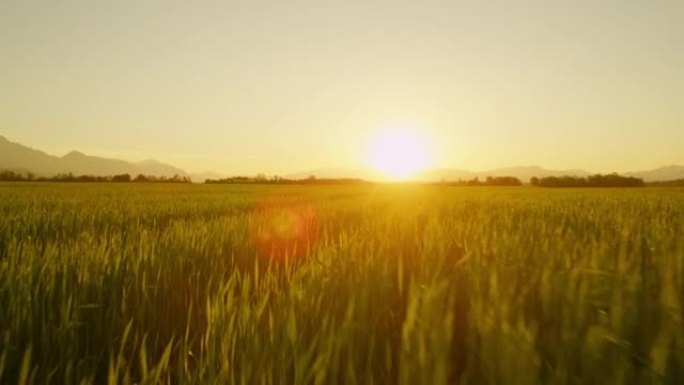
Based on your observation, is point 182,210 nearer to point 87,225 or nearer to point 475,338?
point 87,225

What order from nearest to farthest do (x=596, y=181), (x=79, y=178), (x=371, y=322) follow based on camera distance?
(x=371, y=322) < (x=596, y=181) < (x=79, y=178)

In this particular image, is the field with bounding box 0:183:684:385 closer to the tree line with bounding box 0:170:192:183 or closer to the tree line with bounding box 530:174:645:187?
the tree line with bounding box 0:170:192:183

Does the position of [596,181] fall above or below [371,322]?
below

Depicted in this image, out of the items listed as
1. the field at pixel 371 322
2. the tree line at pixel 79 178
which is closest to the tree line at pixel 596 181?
the tree line at pixel 79 178

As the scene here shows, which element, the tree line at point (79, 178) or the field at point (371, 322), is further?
the tree line at point (79, 178)

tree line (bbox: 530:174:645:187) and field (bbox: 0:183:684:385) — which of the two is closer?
field (bbox: 0:183:684:385)

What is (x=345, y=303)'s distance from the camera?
5.59 feet

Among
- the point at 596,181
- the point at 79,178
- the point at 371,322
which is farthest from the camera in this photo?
the point at 79,178

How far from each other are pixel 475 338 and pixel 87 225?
18.9ft

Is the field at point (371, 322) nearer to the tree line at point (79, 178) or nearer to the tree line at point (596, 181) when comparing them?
the tree line at point (79, 178)

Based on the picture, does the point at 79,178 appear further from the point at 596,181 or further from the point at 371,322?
the point at 371,322

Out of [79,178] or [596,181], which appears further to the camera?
[79,178]

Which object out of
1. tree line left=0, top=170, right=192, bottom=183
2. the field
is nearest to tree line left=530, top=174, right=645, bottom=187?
tree line left=0, top=170, right=192, bottom=183

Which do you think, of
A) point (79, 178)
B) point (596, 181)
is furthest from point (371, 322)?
point (79, 178)
